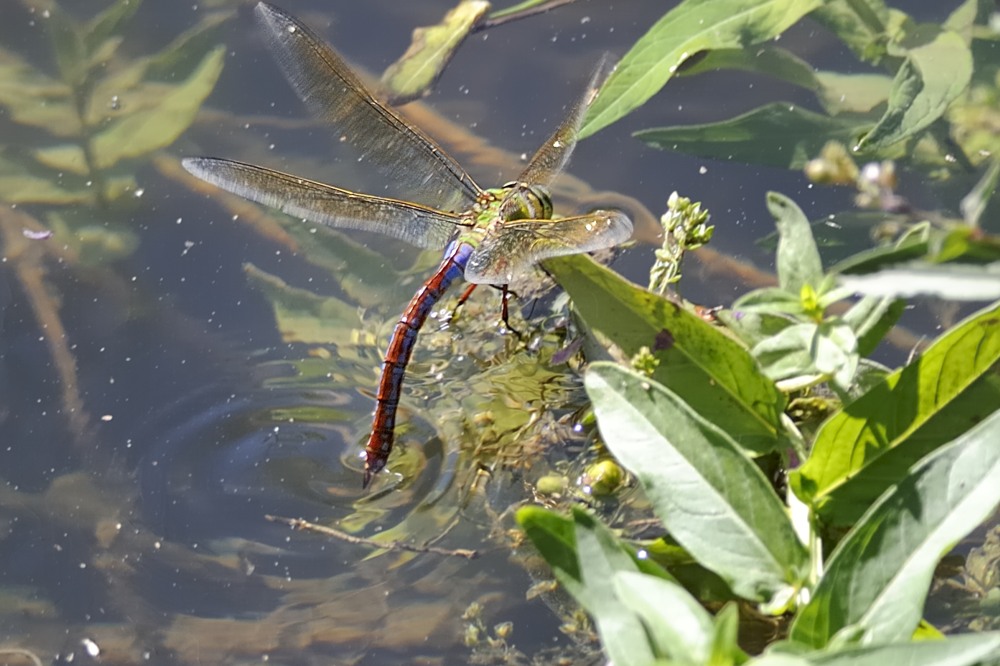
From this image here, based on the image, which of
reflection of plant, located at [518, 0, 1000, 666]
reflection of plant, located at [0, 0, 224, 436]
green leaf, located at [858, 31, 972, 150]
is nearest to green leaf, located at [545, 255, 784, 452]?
reflection of plant, located at [518, 0, 1000, 666]

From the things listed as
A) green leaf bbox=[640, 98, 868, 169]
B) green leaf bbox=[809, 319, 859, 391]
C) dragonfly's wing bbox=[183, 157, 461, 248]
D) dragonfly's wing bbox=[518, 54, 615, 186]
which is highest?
dragonfly's wing bbox=[183, 157, 461, 248]

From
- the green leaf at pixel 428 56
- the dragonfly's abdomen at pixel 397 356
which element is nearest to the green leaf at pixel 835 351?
the dragonfly's abdomen at pixel 397 356

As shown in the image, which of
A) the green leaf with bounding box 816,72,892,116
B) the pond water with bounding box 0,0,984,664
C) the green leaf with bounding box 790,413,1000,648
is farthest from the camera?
the green leaf with bounding box 816,72,892,116

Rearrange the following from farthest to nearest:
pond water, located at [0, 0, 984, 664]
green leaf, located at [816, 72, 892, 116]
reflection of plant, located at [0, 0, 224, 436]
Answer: reflection of plant, located at [0, 0, 224, 436]
green leaf, located at [816, 72, 892, 116]
pond water, located at [0, 0, 984, 664]

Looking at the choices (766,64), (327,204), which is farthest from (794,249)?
(327,204)

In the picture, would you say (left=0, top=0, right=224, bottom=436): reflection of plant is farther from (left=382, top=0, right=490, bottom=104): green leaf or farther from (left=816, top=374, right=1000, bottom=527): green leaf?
(left=816, top=374, right=1000, bottom=527): green leaf

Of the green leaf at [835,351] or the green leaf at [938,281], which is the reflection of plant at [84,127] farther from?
the green leaf at [938,281]

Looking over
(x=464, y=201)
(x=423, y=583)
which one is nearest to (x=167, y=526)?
(x=423, y=583)
